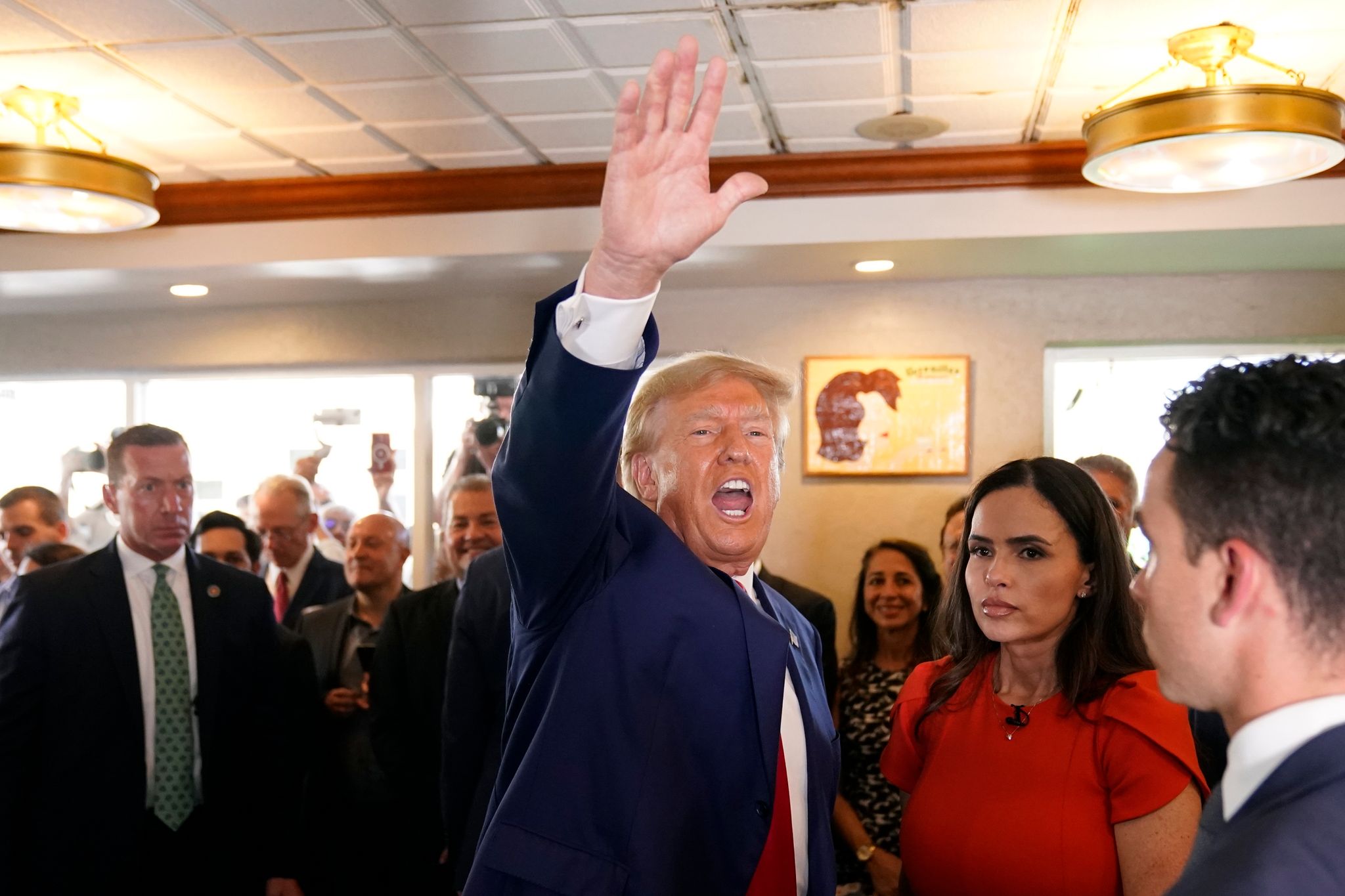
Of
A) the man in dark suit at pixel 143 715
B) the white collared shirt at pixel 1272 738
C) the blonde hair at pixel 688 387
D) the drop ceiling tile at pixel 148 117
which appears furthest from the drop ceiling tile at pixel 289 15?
the white collared shirt at pixel 1272 738

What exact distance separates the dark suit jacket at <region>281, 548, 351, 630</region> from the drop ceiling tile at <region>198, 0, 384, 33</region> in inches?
93.5

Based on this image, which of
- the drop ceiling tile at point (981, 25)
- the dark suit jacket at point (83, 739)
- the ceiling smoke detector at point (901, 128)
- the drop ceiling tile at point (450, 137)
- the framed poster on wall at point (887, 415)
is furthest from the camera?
the framed poster on wall at point (887, 415)

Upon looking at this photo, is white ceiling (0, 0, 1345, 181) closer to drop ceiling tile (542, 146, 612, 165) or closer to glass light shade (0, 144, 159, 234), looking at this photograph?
drop ceiling tile (542, 146, 612, 165)

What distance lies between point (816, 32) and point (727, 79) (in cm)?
34

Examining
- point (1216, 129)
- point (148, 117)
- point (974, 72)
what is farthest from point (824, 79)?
point (148, 117)

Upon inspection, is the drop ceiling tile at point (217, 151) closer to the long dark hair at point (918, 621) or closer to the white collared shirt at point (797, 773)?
the long dark hair at point (918, 621)

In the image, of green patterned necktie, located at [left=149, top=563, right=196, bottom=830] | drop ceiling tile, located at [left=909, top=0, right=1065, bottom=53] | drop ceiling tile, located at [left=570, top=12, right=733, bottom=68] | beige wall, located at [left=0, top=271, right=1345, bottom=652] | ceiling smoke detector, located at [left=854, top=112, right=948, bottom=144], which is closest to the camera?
green patterned necktie, located at [left=149, top=563, right=196, bottom=830]

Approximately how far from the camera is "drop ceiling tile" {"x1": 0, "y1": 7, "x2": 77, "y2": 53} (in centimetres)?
318

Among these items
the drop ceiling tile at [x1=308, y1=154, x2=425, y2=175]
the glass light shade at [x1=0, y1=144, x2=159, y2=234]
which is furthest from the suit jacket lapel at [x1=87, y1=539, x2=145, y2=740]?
the drop ceiling tile at [x1=308, y1=154, x2=425, y2=175]

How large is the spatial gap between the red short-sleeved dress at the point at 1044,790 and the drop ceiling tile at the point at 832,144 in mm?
2650

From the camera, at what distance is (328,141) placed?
431 centimetres

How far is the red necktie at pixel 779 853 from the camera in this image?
158 cm

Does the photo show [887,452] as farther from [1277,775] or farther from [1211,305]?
[1277,775]

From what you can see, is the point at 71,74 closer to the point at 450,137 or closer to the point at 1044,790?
Answer: the point at 450,137
